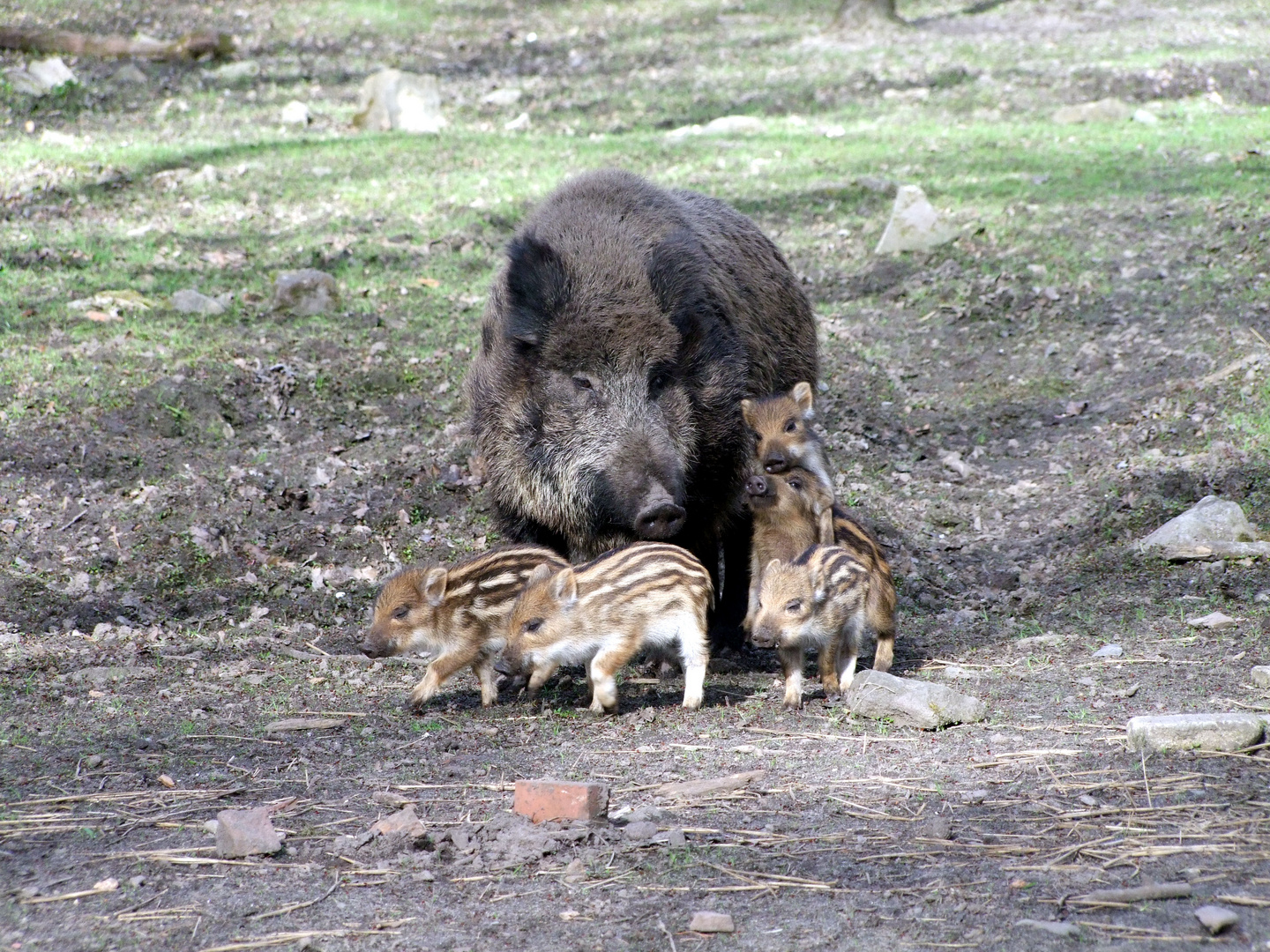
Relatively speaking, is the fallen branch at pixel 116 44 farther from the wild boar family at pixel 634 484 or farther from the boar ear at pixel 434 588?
the boar ear at pixel 434 588

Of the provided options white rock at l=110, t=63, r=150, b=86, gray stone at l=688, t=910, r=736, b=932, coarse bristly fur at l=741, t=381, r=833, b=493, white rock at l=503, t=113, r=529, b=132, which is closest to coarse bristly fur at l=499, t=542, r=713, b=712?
coarse bristly fur at l=741, t=381, r=833, b=493

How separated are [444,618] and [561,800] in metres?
1.73

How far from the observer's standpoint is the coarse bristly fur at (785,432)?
6.19 metres

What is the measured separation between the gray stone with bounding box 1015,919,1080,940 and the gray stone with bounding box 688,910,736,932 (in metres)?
0.71

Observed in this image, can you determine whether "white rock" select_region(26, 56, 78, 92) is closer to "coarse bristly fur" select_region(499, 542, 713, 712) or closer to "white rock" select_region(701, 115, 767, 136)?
"white rock" select_region(701, 115, 767, 136)

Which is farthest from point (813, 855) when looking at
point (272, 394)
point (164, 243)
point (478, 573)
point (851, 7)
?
point (851, 7)

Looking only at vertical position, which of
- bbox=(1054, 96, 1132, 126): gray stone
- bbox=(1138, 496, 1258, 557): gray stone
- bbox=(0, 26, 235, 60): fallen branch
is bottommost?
bbox=(1138, 496, 1258, 557): gray stone

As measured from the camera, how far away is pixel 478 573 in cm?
561

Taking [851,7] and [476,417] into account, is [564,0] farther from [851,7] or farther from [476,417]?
[476,417]

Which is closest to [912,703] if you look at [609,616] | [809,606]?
[809,606]

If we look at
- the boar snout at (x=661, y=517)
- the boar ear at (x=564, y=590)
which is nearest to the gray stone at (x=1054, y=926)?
the boar ear at (x=564, y=590)

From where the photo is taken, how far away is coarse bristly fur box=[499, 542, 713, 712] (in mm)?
5277

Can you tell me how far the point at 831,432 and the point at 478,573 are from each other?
405cm

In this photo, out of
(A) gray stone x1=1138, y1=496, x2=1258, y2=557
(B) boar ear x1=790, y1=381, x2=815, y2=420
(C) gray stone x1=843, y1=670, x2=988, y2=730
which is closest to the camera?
(C) gray stone x1=843, y1=670, x2=988, y2=730
